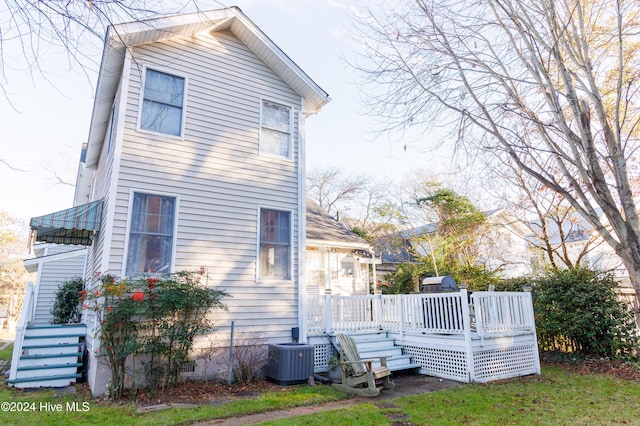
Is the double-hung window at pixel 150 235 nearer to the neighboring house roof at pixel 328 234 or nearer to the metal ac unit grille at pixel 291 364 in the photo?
the metal ac unit grille at pixel 291 364

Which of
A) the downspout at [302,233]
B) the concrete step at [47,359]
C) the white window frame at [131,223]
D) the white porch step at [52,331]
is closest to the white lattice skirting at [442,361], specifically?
the downspout at [302,233]

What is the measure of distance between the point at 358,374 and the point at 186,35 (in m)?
7.72

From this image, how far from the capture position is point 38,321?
1417 centimetres

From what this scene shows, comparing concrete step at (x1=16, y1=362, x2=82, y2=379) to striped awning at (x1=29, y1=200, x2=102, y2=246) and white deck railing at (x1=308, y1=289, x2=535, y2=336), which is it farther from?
white deck railing at (x1=308, y1=289, x2=535, y2=336)

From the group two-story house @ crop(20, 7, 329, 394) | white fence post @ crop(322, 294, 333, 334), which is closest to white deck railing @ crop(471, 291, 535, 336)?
white fence post @ crop(322, 294, 333, 334)

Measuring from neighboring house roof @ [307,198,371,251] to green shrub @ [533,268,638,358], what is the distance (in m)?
5.67

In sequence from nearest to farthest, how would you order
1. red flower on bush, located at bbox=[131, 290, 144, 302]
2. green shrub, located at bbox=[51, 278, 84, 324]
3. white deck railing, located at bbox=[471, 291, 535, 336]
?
1. red flower on bush, located at bbox=[131, 290, 144, 302]
2. white deck railing, located at bbox=[471, 291, 535, 336]
3. green shrub, located at bbox=[51, 278, 84, 324]

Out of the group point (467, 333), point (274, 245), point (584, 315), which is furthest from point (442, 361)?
point (274, 245)

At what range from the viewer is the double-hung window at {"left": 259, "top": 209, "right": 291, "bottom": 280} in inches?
326

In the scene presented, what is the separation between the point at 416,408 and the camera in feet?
18.7

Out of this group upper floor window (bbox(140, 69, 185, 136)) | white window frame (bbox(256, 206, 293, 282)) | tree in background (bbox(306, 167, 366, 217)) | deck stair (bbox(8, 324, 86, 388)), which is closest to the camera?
deck stair (bbox(8, 324, 86, 388))

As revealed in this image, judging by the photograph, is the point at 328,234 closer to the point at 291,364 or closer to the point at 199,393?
the point at 291,364

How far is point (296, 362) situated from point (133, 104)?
5.87 metres

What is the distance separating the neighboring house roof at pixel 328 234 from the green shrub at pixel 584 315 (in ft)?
18.6
